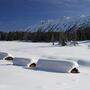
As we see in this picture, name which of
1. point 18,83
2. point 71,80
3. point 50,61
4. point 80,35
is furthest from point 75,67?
point 80,35

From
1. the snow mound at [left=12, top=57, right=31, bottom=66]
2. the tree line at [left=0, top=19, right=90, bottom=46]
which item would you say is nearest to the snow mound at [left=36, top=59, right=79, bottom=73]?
the snow mound at [left=12, top=57, right=31, bottom=66]

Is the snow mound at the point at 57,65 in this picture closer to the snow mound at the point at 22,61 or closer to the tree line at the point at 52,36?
the snow mound at the point at 22,61

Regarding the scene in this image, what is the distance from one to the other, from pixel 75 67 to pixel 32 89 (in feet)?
19.0

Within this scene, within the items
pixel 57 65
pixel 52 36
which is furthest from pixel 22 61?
pixel 52 36

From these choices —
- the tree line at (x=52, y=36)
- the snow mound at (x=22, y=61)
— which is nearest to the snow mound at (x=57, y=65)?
the snow mound at (x=22, y=61)

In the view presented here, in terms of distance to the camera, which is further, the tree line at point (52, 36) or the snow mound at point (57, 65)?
the tree line at point (52, 36)

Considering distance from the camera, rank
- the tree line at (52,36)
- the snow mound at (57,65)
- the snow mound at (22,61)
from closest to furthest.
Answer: the snow mound at (57,65) < the snow mound at (22,61) < the tree line at (52,36)

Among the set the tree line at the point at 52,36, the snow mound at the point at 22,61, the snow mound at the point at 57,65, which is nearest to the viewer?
the snow mound at the point at 57,65

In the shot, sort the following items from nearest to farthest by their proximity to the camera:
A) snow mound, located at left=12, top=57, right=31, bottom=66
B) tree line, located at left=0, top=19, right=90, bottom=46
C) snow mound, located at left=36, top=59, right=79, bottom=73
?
1. snow mound, located at left=36, top=59, right=79, bottom=73
2. snow mound, located at left=12, top=57, right=31, bottom=66
3. tree line, located at left=0, top=19, right=90, bottom=46

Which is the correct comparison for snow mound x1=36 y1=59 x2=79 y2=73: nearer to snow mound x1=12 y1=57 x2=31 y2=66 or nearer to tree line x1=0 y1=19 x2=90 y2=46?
snow mound x1=12 y1=57 x2=31 y2=66

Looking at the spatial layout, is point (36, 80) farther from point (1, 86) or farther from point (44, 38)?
point (44, 38)

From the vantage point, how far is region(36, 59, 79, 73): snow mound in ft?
49.6

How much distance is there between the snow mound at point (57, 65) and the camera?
15109 millimetres

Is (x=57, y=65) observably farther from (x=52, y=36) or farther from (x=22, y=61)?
(x=52, y=36)
